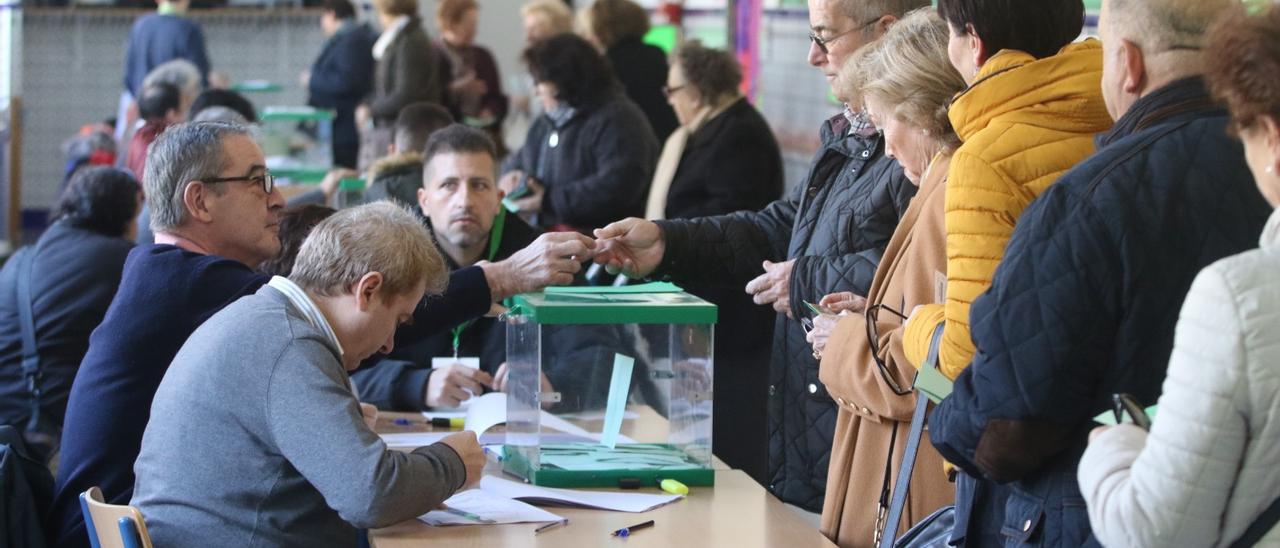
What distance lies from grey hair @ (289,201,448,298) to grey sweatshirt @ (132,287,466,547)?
0.08 meters

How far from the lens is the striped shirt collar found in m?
2.61

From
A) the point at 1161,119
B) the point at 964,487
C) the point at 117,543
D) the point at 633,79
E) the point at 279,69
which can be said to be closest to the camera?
the point at 1161,119

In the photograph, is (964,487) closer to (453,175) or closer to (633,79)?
(453,175)

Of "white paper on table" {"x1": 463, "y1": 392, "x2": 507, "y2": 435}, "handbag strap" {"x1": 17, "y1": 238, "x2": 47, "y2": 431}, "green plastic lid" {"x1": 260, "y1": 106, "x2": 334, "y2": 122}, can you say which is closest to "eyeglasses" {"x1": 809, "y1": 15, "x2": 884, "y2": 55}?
"white paper on table" {"x1": 463, "y1": 392, "x2": 507, "y2": 435}

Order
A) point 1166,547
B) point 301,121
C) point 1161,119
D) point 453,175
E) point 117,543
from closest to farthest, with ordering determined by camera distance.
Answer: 1. point 1166,547
2. point 1161,119
3. point 117,543
4. point 453,175
5. point 301,121

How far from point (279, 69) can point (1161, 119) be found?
36.8ft

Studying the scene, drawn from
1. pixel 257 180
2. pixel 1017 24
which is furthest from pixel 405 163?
pixel 1017 24

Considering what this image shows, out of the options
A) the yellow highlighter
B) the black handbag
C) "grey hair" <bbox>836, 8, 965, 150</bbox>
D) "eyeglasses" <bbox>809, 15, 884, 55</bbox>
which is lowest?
the yellow highlighter

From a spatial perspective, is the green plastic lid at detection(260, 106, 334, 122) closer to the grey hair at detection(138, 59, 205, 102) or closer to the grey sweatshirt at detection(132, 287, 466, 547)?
the grey hair at detection(138, 59, 205, 102)

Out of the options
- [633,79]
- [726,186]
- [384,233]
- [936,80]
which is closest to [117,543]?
[384,233]

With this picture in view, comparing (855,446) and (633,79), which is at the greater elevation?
(633,79)

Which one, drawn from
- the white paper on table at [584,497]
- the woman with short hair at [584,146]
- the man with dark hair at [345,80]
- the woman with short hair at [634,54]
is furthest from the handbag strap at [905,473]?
the man with dark hair at [345,80]

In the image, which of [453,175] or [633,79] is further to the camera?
[633,79]

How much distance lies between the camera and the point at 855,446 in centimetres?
261
